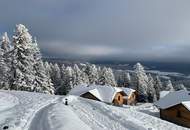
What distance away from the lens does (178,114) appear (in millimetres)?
57969

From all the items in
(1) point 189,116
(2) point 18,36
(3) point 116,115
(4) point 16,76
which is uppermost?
(2) point 18,36

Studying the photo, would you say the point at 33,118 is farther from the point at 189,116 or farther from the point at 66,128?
the point at 189,116

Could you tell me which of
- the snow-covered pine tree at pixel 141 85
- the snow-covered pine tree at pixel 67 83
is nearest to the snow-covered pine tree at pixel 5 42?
the snow-covered pine tree at pixel 67 83

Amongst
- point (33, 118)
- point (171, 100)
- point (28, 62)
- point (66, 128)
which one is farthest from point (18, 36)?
point (66, 128)

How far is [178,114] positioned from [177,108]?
3.73 ft

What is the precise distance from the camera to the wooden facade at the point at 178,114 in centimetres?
5576

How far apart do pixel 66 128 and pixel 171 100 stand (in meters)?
42.8

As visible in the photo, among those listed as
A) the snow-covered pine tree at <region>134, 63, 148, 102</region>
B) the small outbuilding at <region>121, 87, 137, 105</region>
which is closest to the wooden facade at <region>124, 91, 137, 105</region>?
the small outbuilding at <region>121, 87, 137, 105</region>

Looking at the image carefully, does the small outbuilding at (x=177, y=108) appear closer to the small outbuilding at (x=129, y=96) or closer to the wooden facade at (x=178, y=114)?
the wooden facade at (x=178, y=114)

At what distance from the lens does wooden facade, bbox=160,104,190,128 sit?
5576 centimetres

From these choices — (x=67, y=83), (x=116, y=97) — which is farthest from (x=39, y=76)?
(x=67, y=83)

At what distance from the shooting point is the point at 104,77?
105 metres

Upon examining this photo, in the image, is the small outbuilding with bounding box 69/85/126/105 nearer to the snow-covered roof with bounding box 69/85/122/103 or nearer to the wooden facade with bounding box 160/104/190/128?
the snow-covered roof with bounding box 69/85/122/103

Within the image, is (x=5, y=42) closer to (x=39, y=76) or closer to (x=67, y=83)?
(x=39, y=76)
